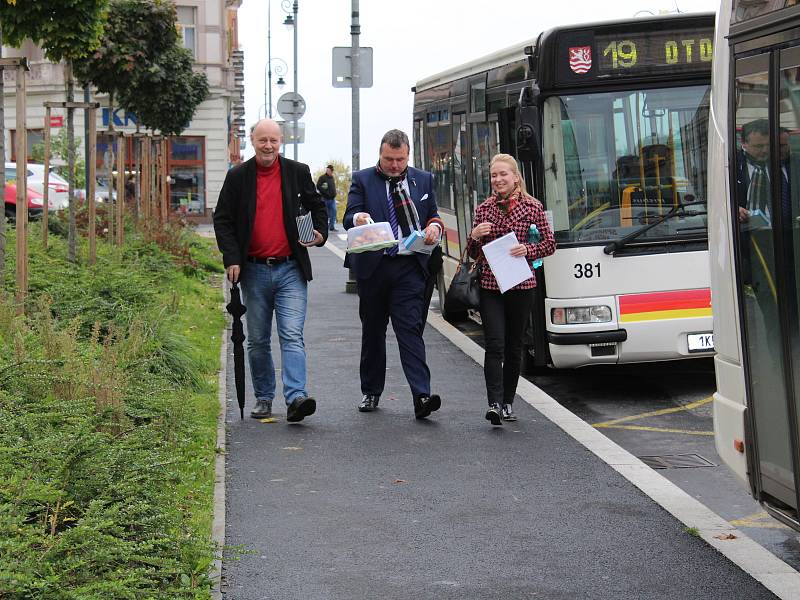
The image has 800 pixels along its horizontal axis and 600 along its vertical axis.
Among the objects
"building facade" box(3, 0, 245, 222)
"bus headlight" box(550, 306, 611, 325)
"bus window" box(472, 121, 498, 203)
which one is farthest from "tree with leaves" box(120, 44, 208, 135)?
"building facade" box(3, 0, 245, 222)

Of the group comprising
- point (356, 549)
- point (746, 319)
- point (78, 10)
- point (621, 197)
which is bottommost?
point (356, 549)

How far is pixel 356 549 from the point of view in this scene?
6402 millimetres

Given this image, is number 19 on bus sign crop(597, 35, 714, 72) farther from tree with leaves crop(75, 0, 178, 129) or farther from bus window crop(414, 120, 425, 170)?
tree with leaves crop(75, 0, 178, 129)

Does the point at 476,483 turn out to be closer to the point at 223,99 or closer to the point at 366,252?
the point at 366,252

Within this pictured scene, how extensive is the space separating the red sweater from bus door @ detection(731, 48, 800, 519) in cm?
409

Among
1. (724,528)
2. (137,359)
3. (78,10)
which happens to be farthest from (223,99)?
(724,528)

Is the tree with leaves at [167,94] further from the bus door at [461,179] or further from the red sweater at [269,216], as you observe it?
the red sweater at [269,216]

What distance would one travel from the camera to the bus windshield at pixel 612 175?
1102cm

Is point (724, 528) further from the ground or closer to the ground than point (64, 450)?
closer to the ground

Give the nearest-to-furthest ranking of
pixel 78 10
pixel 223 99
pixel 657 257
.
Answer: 1. pixel 657 257
2. pixel 78 10
3. pixel 223 99

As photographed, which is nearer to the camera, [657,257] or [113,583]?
[113,583]

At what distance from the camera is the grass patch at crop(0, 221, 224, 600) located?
16.6 ft

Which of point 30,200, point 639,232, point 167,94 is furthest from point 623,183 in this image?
point 30,200

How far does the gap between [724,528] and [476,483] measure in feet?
5.11
